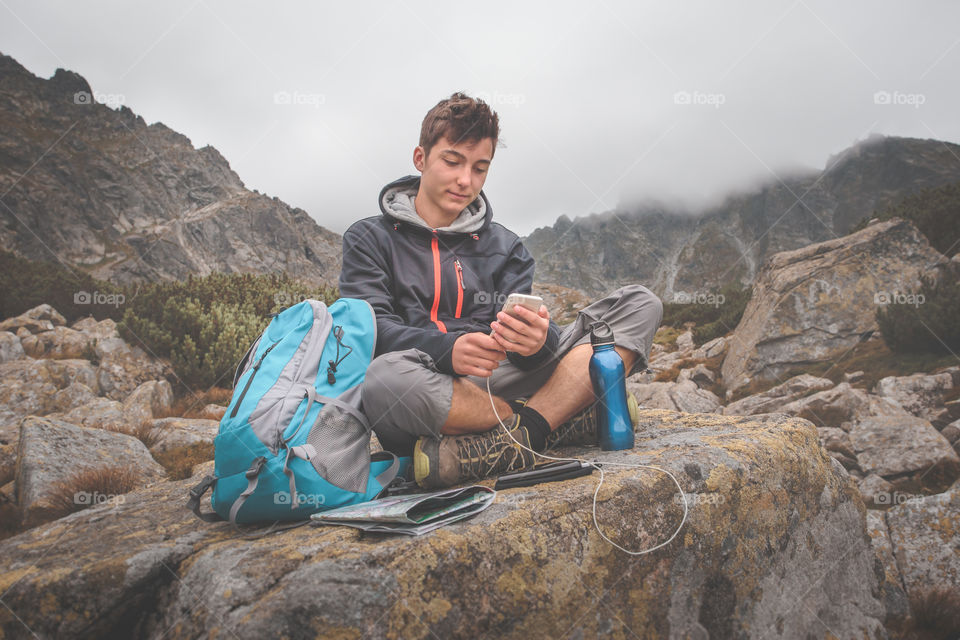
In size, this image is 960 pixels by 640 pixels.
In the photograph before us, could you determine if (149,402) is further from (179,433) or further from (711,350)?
(711,350)

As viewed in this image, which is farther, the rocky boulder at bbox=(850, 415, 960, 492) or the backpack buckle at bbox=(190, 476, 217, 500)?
the rocky boulder at bbox=(850, 415, 960, 492)

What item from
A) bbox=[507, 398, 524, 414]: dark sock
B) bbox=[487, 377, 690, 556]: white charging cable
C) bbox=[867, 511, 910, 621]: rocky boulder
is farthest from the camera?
bbox=[867, 511, 910, 621]: rocky boulder

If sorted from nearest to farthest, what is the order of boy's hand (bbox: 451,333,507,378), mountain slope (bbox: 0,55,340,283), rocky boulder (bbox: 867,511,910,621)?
boy's hand (bbox: 451,333,507,378), rocky boulder (bbox: 867,511,910,621), mountain slope (bbox: 0,55,340,283)

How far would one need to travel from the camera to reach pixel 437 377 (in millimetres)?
2355

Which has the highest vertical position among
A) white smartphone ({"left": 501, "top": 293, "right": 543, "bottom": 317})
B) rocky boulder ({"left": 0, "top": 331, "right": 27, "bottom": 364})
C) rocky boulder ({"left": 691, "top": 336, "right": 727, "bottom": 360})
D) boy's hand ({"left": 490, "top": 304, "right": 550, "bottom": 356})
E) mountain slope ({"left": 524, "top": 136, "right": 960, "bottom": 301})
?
mountain slope ({"left": 524, "top": 136, "right": 960, "bottom": 301})

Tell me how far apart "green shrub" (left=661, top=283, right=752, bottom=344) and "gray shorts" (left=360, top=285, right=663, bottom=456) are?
11.2 m

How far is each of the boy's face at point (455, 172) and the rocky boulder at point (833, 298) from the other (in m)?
8.93

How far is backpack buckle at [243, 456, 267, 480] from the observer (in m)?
1.91

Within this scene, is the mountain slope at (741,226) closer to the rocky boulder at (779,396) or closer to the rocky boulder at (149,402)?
the rocky boulder at (779,396)

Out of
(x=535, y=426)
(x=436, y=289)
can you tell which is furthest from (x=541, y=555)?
(x=436, y=289)

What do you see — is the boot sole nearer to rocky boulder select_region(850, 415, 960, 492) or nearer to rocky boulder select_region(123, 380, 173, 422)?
rocky boulder select_region(850, 415, 960, 492)

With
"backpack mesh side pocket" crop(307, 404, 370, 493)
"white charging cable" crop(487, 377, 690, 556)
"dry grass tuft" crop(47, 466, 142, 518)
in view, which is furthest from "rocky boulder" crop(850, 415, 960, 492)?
"dry grass tuft" crop(47, 466, 142, 518)

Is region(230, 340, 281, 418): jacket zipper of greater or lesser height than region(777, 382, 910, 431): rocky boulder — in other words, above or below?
above

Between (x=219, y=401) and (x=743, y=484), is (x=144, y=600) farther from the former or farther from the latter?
(x=219, y=401)
